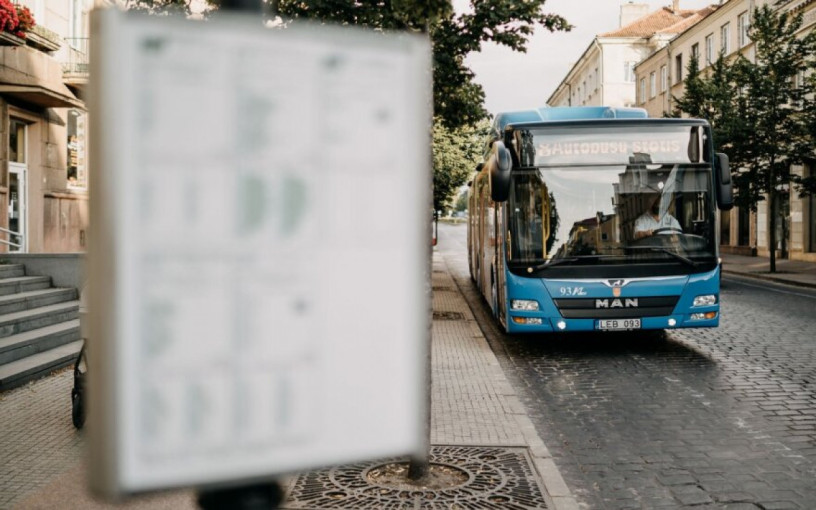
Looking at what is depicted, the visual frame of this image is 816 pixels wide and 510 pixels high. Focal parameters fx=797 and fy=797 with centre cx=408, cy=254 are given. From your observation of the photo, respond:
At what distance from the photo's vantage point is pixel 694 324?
1014 cm

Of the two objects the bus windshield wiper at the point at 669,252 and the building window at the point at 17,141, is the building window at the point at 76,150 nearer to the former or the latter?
the building window at the point at 17,141

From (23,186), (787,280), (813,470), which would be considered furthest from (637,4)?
(813,470)

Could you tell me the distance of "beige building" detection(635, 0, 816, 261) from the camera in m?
30.4

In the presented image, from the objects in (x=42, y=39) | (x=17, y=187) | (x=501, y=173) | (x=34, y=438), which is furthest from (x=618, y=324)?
(x=17, y=187)

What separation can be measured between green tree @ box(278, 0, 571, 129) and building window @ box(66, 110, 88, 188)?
7.62m

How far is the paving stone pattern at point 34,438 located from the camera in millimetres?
4918

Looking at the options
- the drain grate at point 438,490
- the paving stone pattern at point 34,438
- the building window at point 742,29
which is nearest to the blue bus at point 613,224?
the drain grate at point 438,490

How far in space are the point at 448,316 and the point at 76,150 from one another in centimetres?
1046

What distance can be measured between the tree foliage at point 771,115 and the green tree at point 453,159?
8.84 metres

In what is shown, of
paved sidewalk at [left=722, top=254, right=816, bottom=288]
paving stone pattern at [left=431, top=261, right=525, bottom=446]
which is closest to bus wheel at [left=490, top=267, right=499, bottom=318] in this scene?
paving stone pattern at [left=431, top=261, right=525, bottom=446]

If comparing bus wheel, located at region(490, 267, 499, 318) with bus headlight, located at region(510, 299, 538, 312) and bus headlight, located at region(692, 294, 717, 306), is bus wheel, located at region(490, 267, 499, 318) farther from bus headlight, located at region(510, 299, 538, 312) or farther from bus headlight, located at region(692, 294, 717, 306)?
bus headlight, located at region(692, 294, 717, 306)

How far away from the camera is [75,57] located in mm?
18141

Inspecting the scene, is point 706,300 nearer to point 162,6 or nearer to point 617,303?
point 617,303

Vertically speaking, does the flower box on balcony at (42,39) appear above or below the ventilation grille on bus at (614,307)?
above
